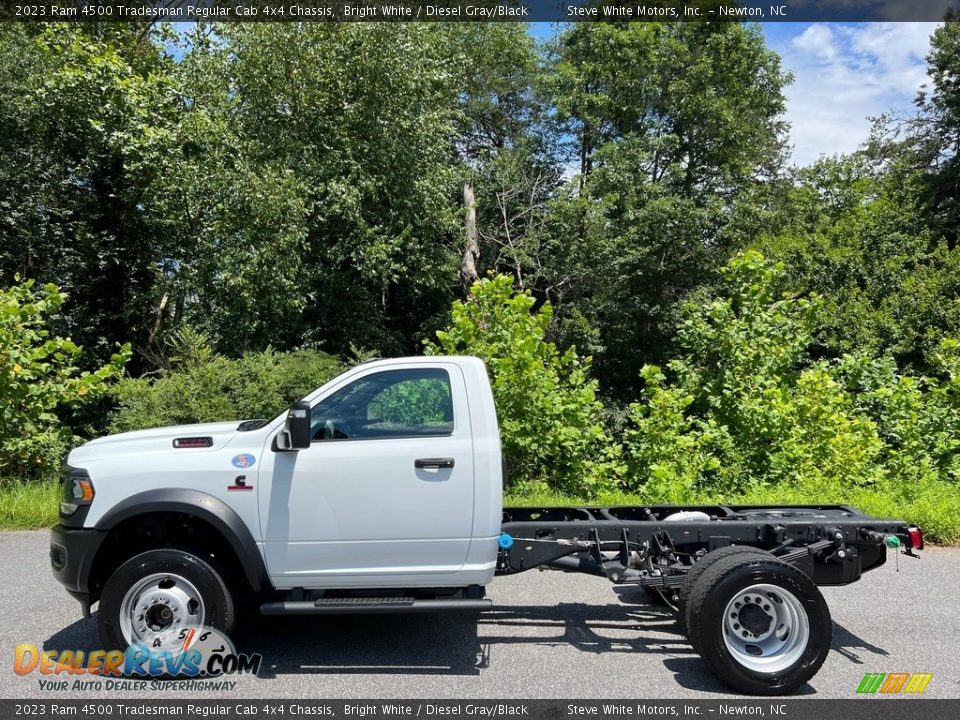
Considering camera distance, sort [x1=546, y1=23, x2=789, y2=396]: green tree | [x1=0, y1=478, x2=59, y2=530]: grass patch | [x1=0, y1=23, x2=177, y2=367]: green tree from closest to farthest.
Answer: [x1=0, y1=478, x2=59, y2=530]: grass patch
[x1=0, y1=23, x2=177, y2=367]: green tree
[x1=546, y1=23, x2=789, y2=396]: green tree

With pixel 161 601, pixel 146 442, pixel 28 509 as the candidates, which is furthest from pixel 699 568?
pixel 28 509

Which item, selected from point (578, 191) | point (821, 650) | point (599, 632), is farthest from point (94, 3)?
point (821, 650)

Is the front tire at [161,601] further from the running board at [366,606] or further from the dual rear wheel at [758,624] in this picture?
the dual rear wheel at [758,624]

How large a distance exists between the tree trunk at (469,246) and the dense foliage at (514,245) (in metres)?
0.16

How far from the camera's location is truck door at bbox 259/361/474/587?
5340 millimetres

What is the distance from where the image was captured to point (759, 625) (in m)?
5.16

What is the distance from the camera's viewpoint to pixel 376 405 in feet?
18.4

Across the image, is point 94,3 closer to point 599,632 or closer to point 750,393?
point 750,393

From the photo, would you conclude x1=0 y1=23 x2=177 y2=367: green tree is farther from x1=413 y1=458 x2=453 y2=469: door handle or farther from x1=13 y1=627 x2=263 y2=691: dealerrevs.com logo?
x1=413 y1=458 x2=453 y2=469: door handle

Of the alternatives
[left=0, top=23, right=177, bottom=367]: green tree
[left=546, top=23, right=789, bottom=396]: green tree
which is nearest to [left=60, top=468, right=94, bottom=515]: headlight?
[left=0, top=23, right=177, bottom=367]: green tree

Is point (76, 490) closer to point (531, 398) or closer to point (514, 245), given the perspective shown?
point (531, 398)

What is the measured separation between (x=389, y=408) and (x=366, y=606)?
4.24 ft

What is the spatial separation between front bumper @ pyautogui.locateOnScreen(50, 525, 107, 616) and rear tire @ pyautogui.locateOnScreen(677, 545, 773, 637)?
3.72m

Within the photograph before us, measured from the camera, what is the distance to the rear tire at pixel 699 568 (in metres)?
5.18
